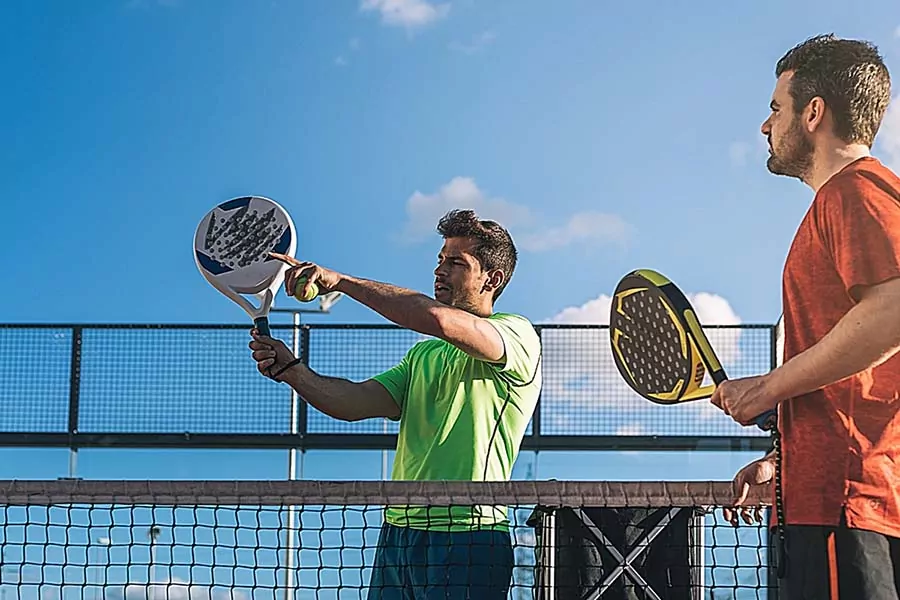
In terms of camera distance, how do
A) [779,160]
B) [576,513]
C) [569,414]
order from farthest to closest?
[569,414], [576,513], [779,160]

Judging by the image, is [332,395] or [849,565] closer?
[849,565]

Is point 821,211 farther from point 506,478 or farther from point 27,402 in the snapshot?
point 27,402

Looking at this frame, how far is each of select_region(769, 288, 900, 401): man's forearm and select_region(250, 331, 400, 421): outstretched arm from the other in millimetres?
1440

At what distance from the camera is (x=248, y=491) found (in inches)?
111

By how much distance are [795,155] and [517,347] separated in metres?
1.13

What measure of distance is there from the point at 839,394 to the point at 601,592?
163cm

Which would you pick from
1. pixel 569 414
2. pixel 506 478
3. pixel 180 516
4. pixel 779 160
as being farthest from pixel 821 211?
pixel 569 414

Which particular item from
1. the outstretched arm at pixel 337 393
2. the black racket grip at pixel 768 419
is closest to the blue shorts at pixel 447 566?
the outstretched arm at pixel 337 393

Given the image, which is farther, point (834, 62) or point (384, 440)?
point (384, 440)

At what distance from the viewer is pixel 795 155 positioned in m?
1.94

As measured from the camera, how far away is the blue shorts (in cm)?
281

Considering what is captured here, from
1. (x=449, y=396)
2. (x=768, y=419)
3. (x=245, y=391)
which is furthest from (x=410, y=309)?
(x=245, y=391)

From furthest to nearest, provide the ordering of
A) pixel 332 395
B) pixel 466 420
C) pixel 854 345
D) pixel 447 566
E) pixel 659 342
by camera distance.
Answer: pixel 332 395 → pixel 466 420 → pixel 447 566 → pixel 659 342 → pixel 854 345

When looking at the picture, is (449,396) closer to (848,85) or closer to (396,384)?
(396,384)
